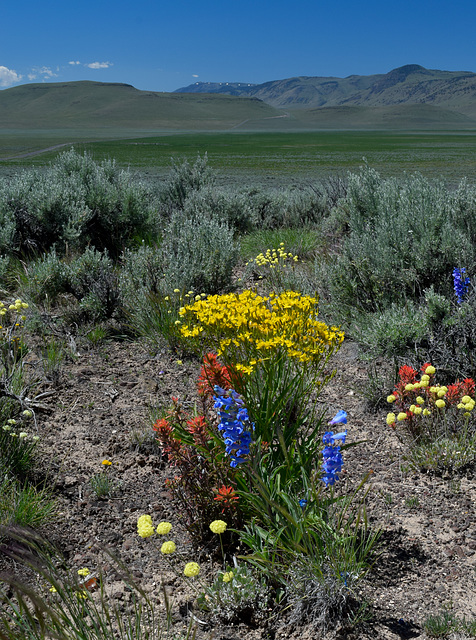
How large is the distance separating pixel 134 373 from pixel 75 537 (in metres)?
1.94

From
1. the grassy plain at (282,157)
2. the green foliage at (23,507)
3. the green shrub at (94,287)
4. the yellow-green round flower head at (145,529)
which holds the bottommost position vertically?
the green foliage at (23,507)

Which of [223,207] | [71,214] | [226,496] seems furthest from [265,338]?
[223,207]

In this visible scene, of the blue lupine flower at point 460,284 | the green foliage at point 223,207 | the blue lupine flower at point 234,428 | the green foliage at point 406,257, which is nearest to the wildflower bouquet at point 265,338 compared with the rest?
the blue lupine flower at point 234,428

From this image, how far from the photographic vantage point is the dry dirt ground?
2172 mm

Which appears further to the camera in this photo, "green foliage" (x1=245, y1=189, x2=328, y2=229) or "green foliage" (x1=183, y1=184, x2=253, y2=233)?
"green foliage" (x1=245, y1=189, x2=328, y2=229)

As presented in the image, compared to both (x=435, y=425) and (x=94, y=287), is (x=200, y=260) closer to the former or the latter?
(x=94, y=287)

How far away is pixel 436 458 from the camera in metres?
3.04

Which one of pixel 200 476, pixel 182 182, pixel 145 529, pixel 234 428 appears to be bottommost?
pixel 200 476

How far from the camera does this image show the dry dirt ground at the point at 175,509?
217 centimetres

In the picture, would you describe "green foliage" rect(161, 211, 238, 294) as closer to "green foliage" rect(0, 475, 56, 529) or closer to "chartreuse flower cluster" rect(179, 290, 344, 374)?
"green foliage" rect(0, 475, 56, 529)

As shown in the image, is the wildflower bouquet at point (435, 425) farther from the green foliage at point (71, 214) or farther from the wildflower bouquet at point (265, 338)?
the green foliage at point (71, 214)

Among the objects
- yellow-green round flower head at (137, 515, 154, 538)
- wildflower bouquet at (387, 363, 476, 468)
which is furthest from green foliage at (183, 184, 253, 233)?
yellow-green round flower head at (137, 515, 154, 538)

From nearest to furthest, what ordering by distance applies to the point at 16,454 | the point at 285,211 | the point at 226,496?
1. the point at 226,496
2. the point at 16,454
3. the point at 285,211

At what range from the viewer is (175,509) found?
9.20 feet
